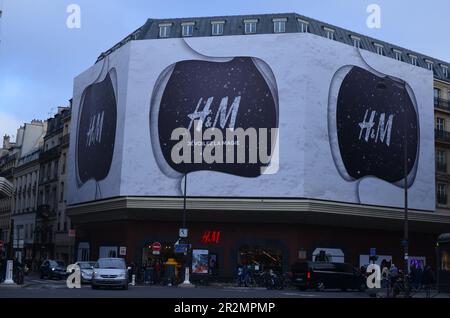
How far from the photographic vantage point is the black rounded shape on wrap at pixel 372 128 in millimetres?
48750

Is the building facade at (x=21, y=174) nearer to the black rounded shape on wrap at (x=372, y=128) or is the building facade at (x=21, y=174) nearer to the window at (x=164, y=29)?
the window at (x=164, y=29)

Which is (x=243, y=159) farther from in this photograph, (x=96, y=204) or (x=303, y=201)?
(x=96, y=204)

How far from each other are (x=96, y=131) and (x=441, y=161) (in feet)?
111

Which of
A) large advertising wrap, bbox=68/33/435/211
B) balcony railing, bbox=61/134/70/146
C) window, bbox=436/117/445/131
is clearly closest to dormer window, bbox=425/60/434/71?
window, bbox=436/117/445/131

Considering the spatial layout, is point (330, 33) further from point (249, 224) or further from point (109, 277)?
point (109, 277)

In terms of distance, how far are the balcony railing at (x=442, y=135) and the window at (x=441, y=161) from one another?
4.27ft

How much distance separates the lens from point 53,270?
45.6m

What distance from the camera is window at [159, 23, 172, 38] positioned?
2101 inches

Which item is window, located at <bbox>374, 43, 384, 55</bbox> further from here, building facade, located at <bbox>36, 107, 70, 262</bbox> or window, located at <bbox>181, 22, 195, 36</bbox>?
building facade, located at <bbox>36, 107, 70, 262</bbox>

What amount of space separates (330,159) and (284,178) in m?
4.31

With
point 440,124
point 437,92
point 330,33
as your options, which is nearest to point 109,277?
point 330,33

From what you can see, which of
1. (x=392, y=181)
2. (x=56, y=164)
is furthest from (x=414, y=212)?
(x=56, y=164)

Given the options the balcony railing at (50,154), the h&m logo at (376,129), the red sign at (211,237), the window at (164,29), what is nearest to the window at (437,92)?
the h&m logo at (376,129)
